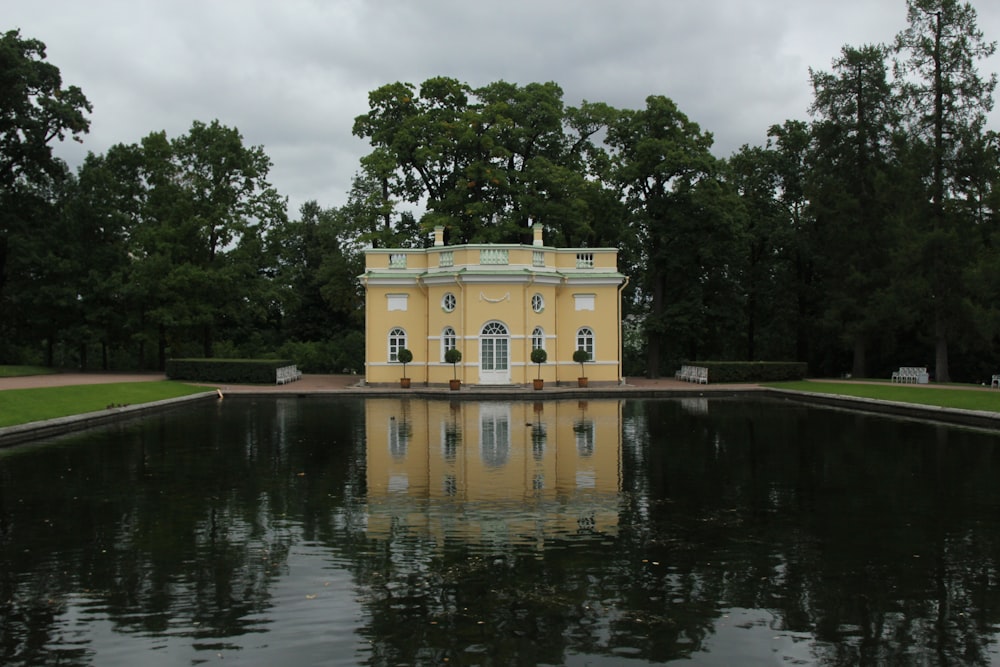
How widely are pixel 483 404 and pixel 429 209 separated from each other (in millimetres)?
15385

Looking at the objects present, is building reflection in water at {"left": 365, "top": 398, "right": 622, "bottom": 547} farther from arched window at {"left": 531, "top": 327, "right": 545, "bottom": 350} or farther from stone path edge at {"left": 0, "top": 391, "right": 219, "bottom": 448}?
arched window at {"left": 531, "top": 327, "right": 545, "bottom": 350}

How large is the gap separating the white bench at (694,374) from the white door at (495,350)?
360 inches

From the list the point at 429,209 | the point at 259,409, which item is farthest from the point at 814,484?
the point at 429,209

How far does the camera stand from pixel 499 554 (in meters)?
7.71

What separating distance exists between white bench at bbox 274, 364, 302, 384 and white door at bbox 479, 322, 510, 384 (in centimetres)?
878

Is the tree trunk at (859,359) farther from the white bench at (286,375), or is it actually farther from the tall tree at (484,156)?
the white bench at (286,375)

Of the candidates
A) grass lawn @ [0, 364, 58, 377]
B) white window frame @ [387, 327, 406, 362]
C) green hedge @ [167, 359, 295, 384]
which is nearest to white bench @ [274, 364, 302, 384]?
green hedge @ [167, 359, 295, 384]

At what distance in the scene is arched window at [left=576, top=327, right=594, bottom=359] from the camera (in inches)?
1305

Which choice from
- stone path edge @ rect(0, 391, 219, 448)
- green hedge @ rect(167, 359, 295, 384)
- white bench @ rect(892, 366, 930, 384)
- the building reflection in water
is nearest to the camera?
the building reflection in water

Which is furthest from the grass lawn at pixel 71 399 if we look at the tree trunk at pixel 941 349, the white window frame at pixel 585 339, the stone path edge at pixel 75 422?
the tree trunk at pixel 941 349

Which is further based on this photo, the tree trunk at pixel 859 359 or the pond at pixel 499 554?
the tree trunk at pixel 859 359

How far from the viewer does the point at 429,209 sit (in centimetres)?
3838

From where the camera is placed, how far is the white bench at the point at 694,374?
34469mm

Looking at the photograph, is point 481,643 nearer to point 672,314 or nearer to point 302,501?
point 302,501
